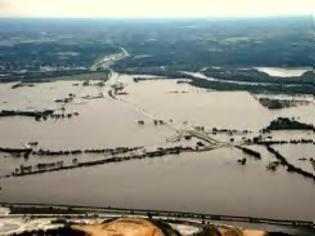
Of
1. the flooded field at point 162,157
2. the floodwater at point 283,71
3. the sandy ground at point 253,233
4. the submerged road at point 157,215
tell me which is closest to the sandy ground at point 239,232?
the sandy ground at point 253,233

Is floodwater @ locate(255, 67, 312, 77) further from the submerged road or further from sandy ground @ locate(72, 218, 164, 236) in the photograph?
sandy ground @ locate(72, 218, 164, 236)

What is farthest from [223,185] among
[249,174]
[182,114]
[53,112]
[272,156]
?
[53,112]

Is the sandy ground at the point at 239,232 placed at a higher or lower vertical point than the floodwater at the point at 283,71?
higher

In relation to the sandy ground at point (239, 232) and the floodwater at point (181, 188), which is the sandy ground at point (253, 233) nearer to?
the sandy ground at point (239, 232)

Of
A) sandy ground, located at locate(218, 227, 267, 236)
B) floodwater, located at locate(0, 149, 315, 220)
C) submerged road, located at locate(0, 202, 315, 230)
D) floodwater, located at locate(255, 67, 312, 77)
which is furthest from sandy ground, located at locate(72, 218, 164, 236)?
floodwater, located at locate(255, 67, 312, 77)

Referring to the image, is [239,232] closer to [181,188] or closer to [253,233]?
[253,233]
